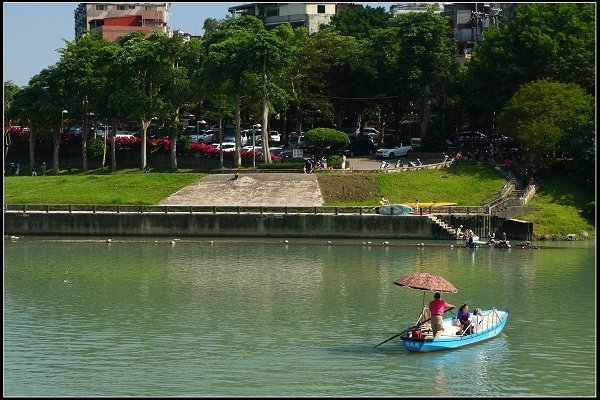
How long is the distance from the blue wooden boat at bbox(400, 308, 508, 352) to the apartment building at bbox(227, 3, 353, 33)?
110 meters

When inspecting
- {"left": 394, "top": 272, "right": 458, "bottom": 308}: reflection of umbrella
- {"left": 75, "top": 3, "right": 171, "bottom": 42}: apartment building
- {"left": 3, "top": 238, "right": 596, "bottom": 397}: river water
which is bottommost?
{"left": 3, "top": 238, "right": 596, "bottom": 397}: river water

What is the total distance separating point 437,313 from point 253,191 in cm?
4116

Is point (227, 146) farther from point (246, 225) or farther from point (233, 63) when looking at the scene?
point (246, 225)

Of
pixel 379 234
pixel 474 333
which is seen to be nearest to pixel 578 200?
pixel 379 234

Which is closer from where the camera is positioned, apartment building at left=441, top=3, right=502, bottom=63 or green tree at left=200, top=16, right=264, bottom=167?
green tree at left=200, top=16, right=264, bottom=167

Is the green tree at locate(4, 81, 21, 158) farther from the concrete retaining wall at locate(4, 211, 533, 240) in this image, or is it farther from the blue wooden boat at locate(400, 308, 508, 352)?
the blue wooden boat at locate(400, 308, 508, 352)

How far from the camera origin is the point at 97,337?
4247 cm

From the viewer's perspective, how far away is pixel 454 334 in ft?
133

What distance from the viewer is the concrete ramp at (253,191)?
7769 cm

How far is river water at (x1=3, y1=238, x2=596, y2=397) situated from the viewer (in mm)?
36219

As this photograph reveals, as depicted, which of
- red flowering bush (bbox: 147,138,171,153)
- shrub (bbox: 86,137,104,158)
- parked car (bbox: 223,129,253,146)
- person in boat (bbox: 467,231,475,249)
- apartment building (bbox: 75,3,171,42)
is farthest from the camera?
apartment building (bbox: 75,3,171,42)

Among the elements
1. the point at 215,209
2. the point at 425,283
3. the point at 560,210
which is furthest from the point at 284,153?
the point at 425,283

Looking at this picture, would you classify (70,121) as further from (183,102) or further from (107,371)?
(107,371)

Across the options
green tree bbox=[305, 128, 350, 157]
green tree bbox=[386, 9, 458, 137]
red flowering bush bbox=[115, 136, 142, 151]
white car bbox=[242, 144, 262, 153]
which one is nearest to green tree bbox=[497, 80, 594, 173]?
green tree bbox=[386, 9, 458, 137]
